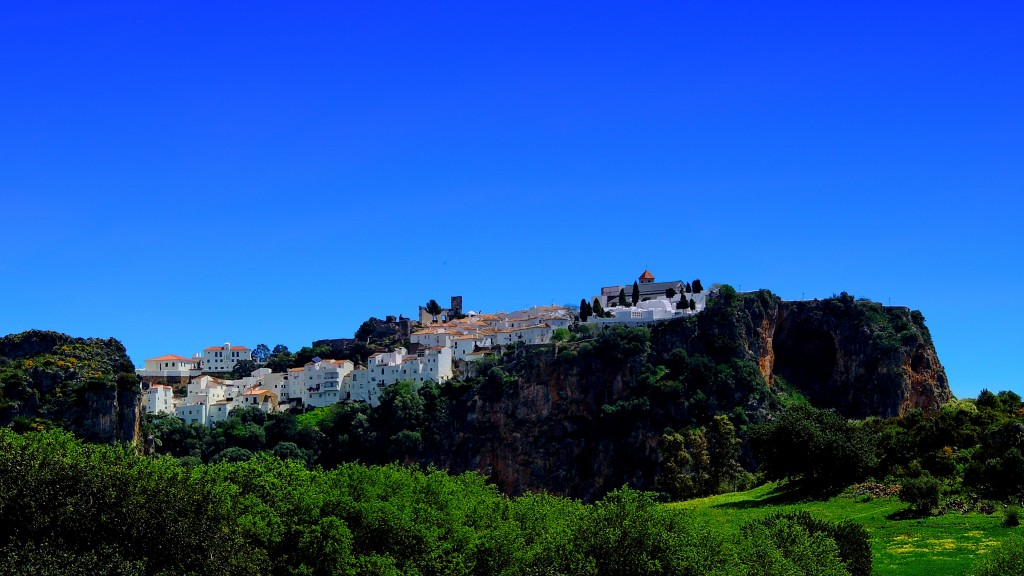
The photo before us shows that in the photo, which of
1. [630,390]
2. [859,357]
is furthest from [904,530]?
[859,357]

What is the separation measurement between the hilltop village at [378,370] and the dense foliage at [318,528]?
119 metres

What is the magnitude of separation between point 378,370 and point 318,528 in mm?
130475

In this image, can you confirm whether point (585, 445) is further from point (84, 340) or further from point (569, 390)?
point (84, 340)

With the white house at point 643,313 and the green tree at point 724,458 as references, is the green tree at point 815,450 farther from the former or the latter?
the white house at point 643,313

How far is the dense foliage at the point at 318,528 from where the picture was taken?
45312 mm

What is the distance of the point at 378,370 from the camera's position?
182500 mm

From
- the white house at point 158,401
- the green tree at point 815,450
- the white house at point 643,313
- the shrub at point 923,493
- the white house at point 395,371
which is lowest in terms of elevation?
the shrub at point 923,493

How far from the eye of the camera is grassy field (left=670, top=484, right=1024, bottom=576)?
57.4m

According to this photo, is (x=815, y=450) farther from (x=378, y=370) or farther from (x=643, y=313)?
(x=378, y=370)

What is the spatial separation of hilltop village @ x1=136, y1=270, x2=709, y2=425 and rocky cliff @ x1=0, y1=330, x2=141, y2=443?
67.7 ft

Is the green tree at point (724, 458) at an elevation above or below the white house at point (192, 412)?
below

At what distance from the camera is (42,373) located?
148 metres

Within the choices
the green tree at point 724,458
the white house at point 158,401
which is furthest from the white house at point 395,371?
the green tree at point 724,458

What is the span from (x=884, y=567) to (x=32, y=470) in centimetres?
Answer: 3821
